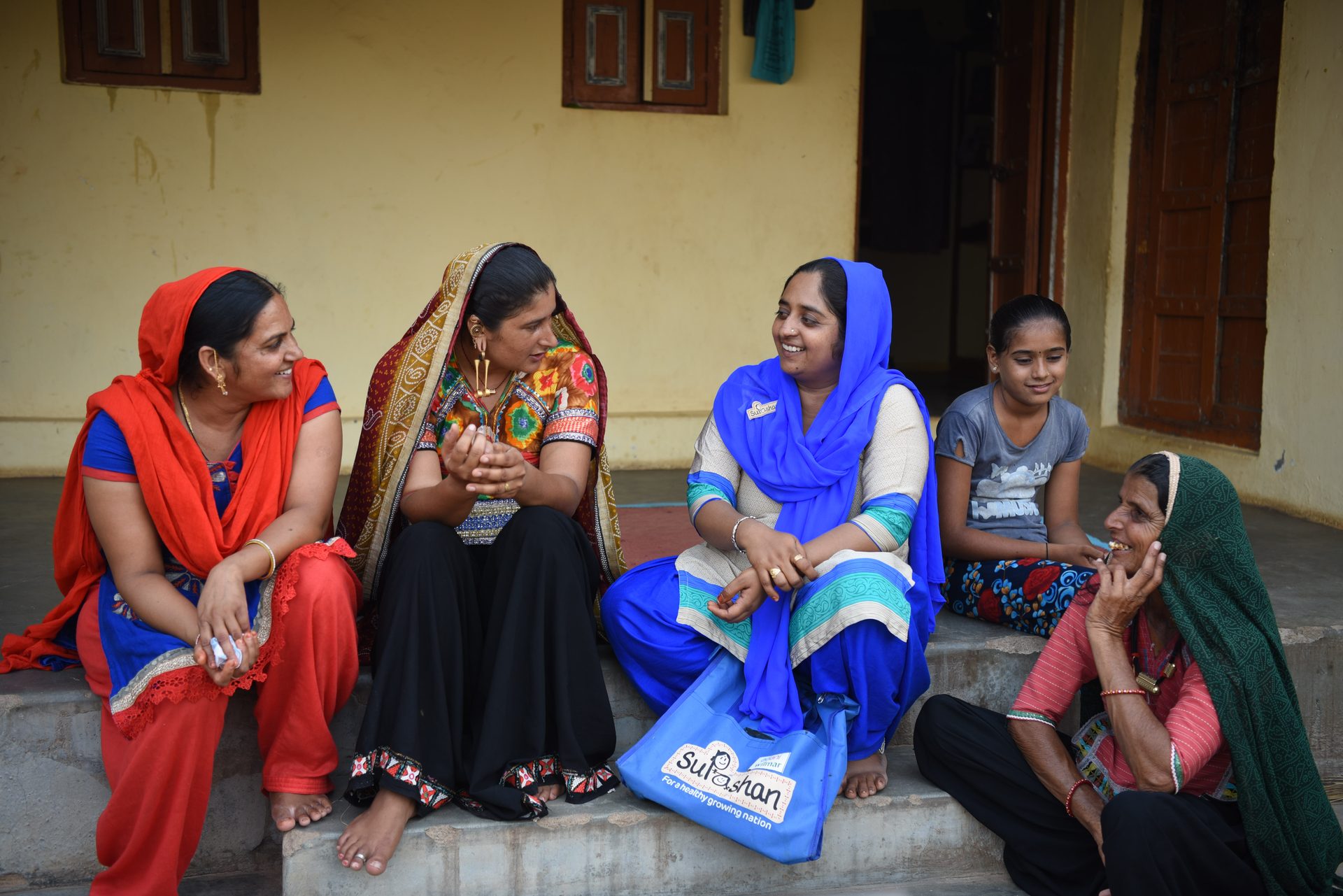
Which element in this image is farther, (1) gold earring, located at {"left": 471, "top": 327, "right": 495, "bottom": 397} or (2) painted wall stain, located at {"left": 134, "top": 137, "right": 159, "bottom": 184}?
(2) painted wall stain, located at {"left": 134, "top": 137, "right": 159, "bottom": 184}

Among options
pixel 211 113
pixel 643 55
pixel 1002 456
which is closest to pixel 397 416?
pixel 1002 456

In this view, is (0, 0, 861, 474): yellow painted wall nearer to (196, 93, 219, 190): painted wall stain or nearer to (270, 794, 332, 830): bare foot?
(196, 93, 219, 190): painted wall stain

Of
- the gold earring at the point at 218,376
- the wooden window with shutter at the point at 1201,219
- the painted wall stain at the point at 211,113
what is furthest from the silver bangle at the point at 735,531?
the painted wall stain at the point at 211,113

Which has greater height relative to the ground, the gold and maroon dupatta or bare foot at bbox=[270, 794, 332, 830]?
the gold and maroon dupatta

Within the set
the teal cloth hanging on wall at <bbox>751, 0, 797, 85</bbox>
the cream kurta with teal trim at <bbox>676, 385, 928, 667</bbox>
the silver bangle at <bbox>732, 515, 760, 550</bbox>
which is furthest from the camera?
the teal cloth hanging on wall at <bbox>751, 0, 797, 85</bbox>

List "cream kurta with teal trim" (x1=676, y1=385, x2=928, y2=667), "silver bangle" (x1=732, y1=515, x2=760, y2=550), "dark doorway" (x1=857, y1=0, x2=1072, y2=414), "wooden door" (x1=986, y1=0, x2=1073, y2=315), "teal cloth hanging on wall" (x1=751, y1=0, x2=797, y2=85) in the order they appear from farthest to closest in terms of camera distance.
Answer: "dark doorway" (x1=857, y1=0, x2=1072, y2=414) → "wooden door" (x1=986, y1=0, x2=1073, y2=315) → "teal cloth hanging on wall" (x1=751, y1=0, x2=797, y2=85) → "silver bangle" (x1=732, y1=515, x2=760, y2=550) → "cream kurta with teal trim" (x1=676, y1=385, x2=928, y2=667)

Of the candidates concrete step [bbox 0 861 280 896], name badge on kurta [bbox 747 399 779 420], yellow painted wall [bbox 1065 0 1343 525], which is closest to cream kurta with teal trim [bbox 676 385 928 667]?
name badge on kurta [bbox 747 399 779 420]

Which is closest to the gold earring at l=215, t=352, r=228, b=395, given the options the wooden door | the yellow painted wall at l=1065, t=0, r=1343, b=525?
the yellow painted wall at l=1065, t=0, r=1343, b=525

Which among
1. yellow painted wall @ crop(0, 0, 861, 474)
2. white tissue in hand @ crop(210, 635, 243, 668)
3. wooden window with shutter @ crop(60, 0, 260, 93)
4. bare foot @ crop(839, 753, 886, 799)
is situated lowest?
bare foot @ crop(839, 753, 886, 799)

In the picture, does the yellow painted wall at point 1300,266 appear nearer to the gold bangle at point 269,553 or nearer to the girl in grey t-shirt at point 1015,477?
the girl in grey t-shirt at point 1015,477

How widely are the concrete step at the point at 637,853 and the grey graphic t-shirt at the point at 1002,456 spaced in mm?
859

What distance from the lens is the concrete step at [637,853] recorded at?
2549mm

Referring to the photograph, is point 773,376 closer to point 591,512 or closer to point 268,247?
point 591,512

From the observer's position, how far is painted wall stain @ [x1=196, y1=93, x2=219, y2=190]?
537 centimetres
